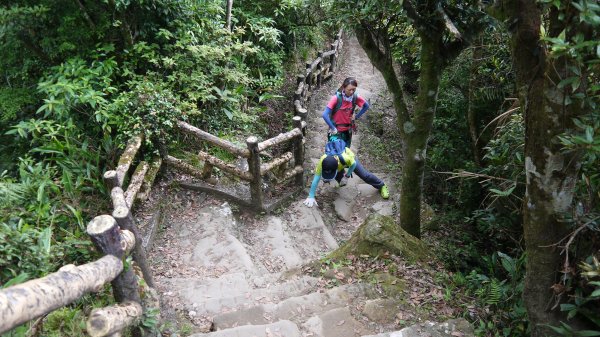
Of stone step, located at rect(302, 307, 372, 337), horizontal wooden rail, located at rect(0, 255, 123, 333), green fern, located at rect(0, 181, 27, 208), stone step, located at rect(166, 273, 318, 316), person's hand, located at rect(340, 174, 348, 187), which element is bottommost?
stone step, located at rect(166, 273, 318, 316)

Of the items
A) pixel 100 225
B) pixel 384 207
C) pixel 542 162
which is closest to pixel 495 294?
pixel 542 162

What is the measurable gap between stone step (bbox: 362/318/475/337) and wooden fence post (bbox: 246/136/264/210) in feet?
10.5

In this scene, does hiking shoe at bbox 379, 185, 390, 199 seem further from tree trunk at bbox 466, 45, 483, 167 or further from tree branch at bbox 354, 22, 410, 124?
tree branch at bbox 354, 22, 410, 124

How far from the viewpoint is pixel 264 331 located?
3.77 m

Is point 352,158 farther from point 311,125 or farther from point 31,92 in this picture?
point 31,92

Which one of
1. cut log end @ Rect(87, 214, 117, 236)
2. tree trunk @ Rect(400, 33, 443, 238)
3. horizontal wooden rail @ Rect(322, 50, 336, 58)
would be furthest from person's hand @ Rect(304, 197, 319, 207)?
horizontal wooden rail @ Rect(322, 50, 336, 58)

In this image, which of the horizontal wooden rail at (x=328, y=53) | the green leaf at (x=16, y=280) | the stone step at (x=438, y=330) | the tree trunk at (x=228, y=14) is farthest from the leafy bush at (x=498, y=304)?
the horizontal wooden rail at (x=328, y=53)

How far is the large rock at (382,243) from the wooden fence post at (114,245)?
2.69m

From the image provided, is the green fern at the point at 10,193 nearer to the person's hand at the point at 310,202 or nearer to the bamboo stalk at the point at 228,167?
the bamboo stalk at the point at 228,167

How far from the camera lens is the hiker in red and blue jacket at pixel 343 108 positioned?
22.7 feet

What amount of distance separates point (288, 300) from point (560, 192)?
8.60ft

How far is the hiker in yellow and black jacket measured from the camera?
7.05m

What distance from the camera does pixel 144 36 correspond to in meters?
6.83

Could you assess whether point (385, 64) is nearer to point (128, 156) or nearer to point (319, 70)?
point (128, 156)
